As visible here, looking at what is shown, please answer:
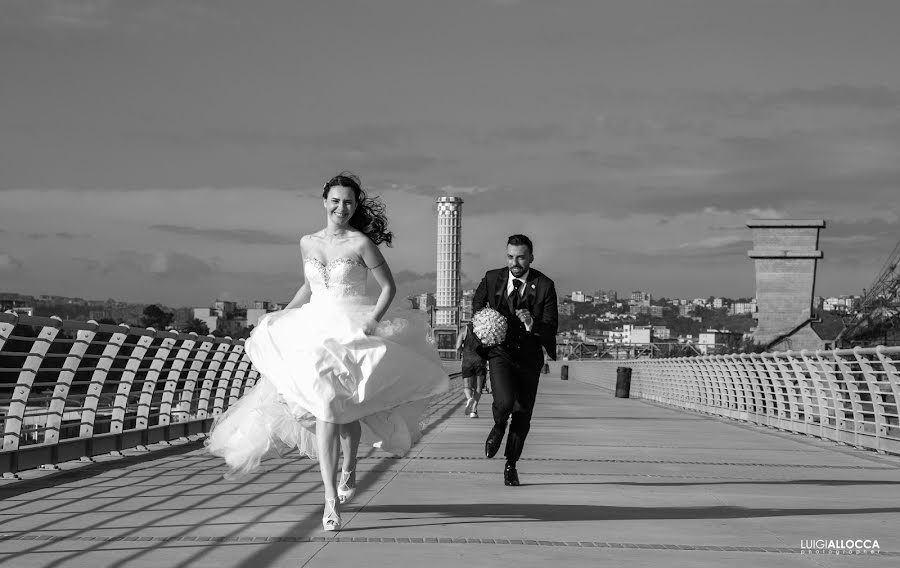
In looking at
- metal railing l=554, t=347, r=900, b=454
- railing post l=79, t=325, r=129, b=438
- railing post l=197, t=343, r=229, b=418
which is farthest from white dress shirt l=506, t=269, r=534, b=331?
railing post l=197, t=343, r=229, b=418

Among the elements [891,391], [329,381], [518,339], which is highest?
[518,339]

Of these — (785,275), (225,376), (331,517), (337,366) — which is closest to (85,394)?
(337,366)

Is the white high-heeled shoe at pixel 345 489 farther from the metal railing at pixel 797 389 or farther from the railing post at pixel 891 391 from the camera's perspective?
the railing post at pixel 891 391

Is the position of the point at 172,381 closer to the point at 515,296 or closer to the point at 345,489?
the point at 515,296

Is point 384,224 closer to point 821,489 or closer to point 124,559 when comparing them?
point 124,559

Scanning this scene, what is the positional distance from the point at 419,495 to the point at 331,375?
2090 mm

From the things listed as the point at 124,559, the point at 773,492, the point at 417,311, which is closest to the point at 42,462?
the point at 417,311

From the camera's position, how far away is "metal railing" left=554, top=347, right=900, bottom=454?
16.0 meters

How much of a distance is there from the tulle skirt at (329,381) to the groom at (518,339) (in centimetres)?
169

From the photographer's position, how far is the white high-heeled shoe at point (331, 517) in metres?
7.36

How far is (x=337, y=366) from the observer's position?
7719mm

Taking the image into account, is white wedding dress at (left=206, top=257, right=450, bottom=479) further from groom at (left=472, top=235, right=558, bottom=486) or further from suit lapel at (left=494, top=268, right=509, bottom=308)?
suit lapel at (left=494, top=268, right=509, bottom=308)

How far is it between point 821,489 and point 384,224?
174 inches

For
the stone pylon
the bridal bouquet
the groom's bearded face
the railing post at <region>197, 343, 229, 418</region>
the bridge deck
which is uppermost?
→ the stone pylon
